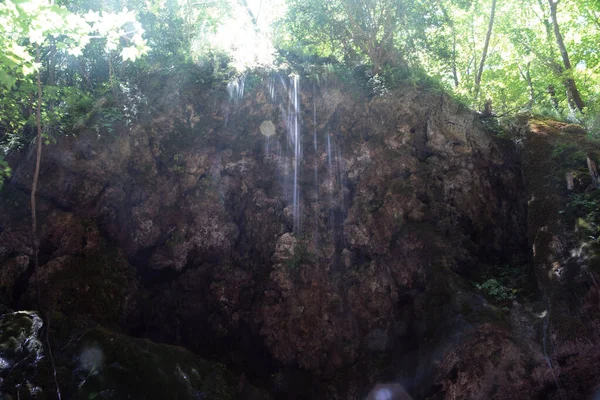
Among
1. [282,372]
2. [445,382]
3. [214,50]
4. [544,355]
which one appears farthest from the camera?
[214,50]

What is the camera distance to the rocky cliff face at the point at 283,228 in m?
8.83

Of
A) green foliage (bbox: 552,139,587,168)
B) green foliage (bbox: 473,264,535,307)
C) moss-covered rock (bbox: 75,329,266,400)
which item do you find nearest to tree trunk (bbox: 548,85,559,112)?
green foliage (bbox: 552,139,587,168)

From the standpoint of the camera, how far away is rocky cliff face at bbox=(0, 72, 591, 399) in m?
8.83

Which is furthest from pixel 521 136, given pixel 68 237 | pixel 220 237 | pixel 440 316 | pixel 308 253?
pixel 68 237

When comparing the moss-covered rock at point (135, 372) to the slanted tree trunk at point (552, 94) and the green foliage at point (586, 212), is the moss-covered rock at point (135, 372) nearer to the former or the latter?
the green foliage at point (586, 212)

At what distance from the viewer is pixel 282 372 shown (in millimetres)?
9156

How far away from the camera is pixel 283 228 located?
1039cm

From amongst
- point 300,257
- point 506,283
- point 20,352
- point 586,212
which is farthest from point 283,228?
point 586,212

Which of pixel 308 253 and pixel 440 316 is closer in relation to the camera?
pixel 440 316

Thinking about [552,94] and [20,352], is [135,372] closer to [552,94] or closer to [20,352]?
[20,352]

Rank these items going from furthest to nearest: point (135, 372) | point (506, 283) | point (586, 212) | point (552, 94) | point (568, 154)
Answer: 1. point (552, 94)
2. point (568, 154)
3. point (506, 283)
4. point (586, 212)
5. point (135, 372)

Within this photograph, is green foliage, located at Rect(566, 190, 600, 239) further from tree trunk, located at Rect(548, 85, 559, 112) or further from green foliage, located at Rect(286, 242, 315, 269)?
tree trunk, located at Rect(548, 85, 559, 112)

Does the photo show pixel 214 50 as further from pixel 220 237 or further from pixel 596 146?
pixel 596 146

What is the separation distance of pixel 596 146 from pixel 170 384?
34.2ft
